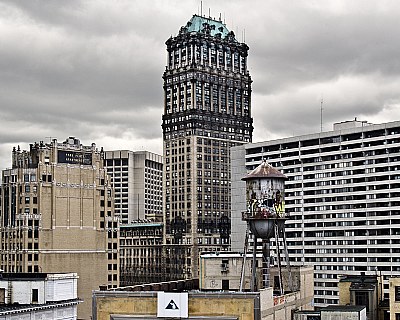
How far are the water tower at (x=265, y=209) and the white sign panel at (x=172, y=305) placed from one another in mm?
16083

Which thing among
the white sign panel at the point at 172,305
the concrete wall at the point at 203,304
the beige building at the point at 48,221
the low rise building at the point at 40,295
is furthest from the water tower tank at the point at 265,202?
the beige building at the point at 48,221

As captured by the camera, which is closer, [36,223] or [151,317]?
[151,317]

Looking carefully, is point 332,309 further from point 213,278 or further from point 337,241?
point 337,241

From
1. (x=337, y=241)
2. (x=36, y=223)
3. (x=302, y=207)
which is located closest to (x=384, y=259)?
(x=337, y=241)

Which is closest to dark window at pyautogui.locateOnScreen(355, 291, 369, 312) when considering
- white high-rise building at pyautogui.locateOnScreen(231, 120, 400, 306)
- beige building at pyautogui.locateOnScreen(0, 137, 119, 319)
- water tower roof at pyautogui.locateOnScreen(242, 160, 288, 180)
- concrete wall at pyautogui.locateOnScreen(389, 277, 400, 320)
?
concrete wall at pyautogui.locateOnScreen(389, 277, 400, 320)

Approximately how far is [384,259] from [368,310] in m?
79.8

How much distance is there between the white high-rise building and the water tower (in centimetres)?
8568

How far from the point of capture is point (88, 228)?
199625 millimetres

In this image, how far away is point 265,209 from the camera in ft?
303

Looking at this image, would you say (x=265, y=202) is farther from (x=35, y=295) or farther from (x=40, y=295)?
(x=35, y=295)

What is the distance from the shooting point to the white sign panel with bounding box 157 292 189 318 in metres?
78.6

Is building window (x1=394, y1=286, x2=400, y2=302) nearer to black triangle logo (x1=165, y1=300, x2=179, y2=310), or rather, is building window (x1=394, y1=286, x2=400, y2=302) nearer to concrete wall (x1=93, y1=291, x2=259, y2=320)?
concrete wall (x1=93, y1=291, x2=259, y2=320)

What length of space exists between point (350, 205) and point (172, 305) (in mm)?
117130

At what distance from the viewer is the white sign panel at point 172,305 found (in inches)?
3093
